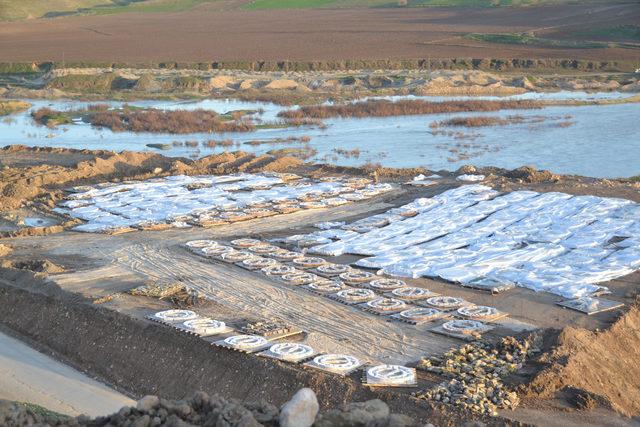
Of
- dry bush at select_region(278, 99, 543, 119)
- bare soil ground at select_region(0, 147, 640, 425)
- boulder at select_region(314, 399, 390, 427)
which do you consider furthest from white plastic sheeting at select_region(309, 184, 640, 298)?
dry bush at select_region(278, 99, 543, 119)

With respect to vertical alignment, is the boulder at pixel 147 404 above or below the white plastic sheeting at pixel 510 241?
above

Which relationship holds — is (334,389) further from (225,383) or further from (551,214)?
(551,214)

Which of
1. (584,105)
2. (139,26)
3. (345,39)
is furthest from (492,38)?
(139,26)

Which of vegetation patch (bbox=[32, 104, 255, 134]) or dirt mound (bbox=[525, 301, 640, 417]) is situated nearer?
dirt mound (bbox=[525, 301, 640, 417])

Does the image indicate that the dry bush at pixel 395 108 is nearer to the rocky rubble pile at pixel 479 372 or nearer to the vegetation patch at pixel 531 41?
the vegetation patch at pixel 531 41

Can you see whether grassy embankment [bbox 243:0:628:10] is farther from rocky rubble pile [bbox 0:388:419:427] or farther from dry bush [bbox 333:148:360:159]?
rocky rubble pile [bbox 0:388:419:427]

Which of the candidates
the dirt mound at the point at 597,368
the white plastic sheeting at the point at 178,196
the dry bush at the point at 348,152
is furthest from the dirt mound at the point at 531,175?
the dirt mound at the point at 597,368
